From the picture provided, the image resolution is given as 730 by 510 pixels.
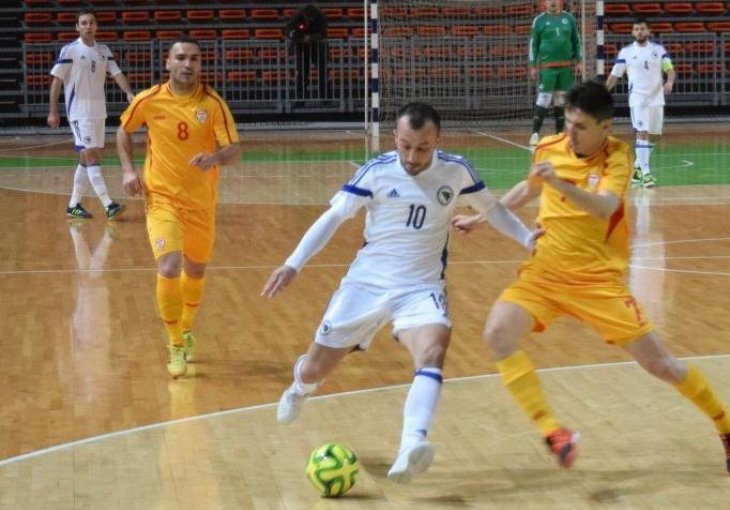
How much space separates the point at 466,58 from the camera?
91.8ft

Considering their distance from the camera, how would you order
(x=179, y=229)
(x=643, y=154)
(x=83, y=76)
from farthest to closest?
(x=643, y=154), (x=83, y=76), (x=179, y=229)

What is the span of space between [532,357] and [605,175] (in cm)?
269

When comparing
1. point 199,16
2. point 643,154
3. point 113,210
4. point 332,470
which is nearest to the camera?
point 332,470

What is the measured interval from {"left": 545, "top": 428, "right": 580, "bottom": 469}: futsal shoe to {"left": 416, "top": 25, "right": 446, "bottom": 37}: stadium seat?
21.6 metres

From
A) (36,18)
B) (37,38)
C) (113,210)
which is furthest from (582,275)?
(36,18)

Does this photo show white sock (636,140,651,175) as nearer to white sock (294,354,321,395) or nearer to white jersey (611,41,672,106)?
white jersey (611,41,672,106)

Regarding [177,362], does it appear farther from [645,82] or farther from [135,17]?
[135,17]

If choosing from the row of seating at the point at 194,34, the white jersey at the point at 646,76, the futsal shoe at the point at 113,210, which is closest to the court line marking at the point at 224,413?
the futsal shoe at the point at 113,210

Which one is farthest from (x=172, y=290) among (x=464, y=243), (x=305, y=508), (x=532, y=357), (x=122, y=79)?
(x=122, y=79)

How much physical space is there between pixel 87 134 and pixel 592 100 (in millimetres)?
10766

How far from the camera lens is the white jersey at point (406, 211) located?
6.42 m

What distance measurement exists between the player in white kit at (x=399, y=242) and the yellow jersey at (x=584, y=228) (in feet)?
0.43

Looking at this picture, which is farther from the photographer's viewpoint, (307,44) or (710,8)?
(710,8)

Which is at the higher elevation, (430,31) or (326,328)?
(430,31)
